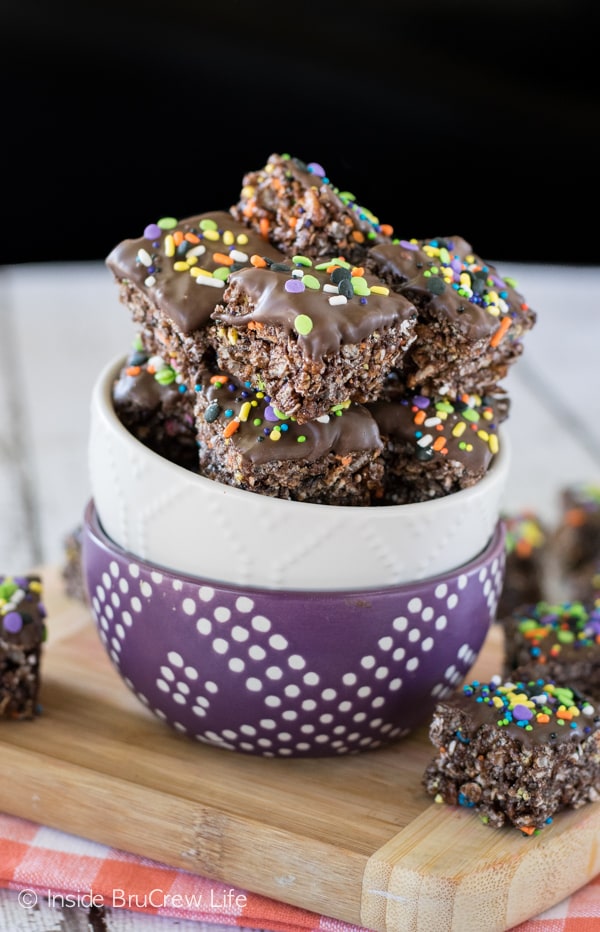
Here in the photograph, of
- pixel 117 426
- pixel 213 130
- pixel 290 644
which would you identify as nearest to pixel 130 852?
pixel 290 644

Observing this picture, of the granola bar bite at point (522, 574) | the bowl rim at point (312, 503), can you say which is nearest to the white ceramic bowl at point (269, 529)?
the bowl rim at point (312, 503)

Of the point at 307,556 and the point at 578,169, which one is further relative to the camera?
the point at 578,169

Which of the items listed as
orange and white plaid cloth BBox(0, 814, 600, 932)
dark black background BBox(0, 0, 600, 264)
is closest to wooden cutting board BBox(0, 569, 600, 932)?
orange and white plaid cloth BBox(0, 814, 600, 932)

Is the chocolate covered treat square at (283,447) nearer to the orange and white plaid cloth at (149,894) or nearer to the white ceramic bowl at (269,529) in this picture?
the white ceramic bowl at (269,529)

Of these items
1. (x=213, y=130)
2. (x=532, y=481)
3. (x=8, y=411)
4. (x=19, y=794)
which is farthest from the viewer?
(x=213, y=130)

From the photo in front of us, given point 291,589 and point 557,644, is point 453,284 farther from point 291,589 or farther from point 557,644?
point 557,644

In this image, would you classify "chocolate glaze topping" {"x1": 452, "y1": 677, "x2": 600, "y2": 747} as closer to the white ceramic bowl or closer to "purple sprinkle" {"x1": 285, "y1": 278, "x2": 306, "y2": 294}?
the white ceramic bowl

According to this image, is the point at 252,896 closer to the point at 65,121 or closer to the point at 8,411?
the point at 8,411
